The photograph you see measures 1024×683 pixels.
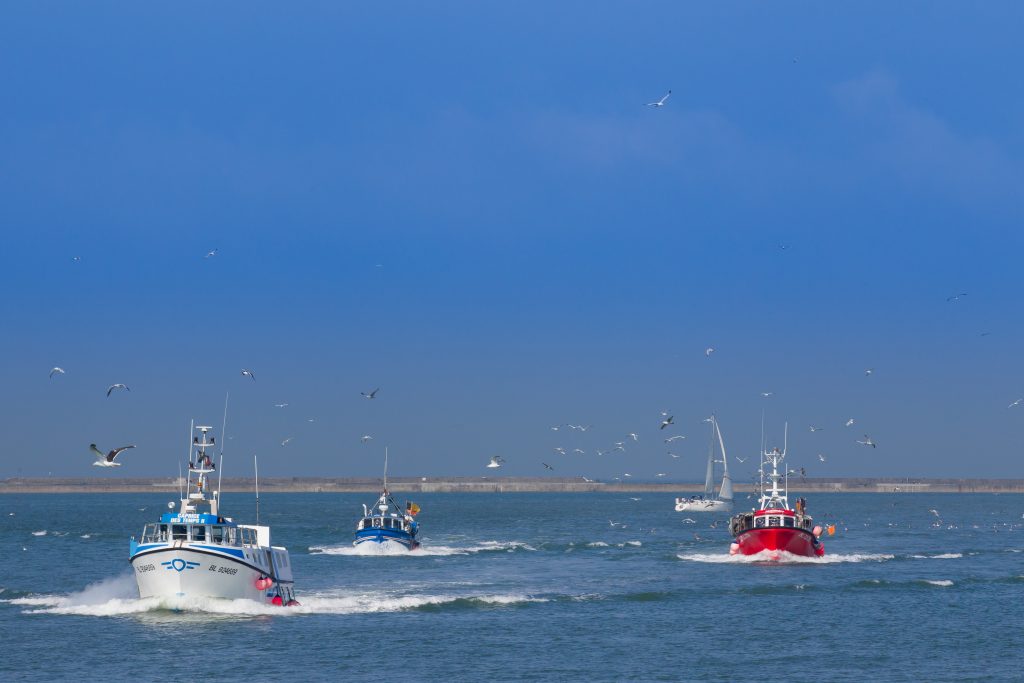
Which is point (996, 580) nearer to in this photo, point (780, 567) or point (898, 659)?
point (780, 567)

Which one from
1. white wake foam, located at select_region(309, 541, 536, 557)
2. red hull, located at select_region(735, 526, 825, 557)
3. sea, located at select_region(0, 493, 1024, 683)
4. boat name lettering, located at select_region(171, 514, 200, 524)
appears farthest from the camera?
white wake foam, located at select_region(309, 541, 536, 557)

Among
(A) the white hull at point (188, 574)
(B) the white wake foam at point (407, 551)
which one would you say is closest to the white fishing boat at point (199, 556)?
(A) the white hull at point (188, 574)

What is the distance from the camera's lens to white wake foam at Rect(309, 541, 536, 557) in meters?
112

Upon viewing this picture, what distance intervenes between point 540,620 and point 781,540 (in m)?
39.4

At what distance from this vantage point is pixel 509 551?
11938cm

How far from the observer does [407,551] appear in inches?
4464

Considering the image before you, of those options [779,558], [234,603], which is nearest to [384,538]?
[779,558]

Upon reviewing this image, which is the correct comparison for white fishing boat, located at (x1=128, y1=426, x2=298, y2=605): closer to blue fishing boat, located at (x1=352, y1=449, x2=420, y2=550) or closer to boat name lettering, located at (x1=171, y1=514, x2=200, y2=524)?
boat name lettering, located at (x1=171, y1=514, x2=200, y2=524)

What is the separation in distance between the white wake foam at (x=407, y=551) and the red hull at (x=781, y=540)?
24.6 metres

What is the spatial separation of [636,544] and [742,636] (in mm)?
69795

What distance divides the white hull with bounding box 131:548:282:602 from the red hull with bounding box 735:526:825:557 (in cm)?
5085

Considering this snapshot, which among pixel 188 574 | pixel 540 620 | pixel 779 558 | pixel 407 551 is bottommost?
pixel 540 620

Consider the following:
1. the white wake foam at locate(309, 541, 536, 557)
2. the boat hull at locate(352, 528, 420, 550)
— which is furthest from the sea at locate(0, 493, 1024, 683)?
the boat hull at locate(352, 528, 420, 550)

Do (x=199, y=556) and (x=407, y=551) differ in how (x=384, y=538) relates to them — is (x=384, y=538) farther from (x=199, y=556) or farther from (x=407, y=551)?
(x=199, y=556)
